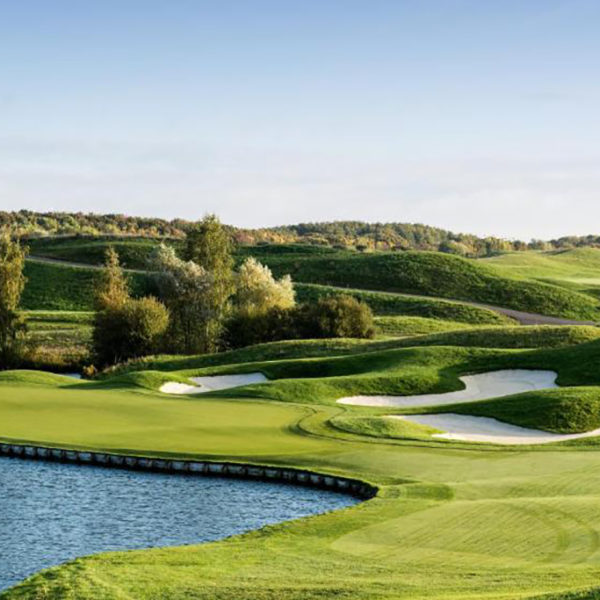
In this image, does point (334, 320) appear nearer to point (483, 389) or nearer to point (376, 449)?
point (483, 389)

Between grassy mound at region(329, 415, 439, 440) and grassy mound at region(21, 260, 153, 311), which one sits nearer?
grassy mound at region(329, 415, 439, 440)

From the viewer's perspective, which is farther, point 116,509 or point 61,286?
point 61,286

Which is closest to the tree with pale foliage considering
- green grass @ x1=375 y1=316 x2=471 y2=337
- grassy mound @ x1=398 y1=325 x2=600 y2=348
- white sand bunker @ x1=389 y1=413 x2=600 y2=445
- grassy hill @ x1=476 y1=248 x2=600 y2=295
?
green grass @ x1=375 y1=316 x2=471 y2=337

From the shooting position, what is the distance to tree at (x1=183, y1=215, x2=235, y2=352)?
238 ft

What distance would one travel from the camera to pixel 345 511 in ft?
78.9

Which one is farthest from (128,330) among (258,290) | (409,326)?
(409,326)

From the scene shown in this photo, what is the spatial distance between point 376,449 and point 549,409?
8.83m

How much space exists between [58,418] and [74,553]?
655 inches

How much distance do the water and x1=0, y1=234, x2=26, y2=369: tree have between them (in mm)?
36031

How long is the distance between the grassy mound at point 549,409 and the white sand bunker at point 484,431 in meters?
0.32

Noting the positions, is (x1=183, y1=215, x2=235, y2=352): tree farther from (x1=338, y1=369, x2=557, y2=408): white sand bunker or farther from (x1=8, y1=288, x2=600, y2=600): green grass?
(x1=338, y1=369, x2=557, y2=408): white sand bunker

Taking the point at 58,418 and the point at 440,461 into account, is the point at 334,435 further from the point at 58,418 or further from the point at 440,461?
the point at 58,418

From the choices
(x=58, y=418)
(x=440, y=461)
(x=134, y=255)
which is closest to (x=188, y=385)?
(x=58, y=418)

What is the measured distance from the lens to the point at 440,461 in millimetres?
30406
